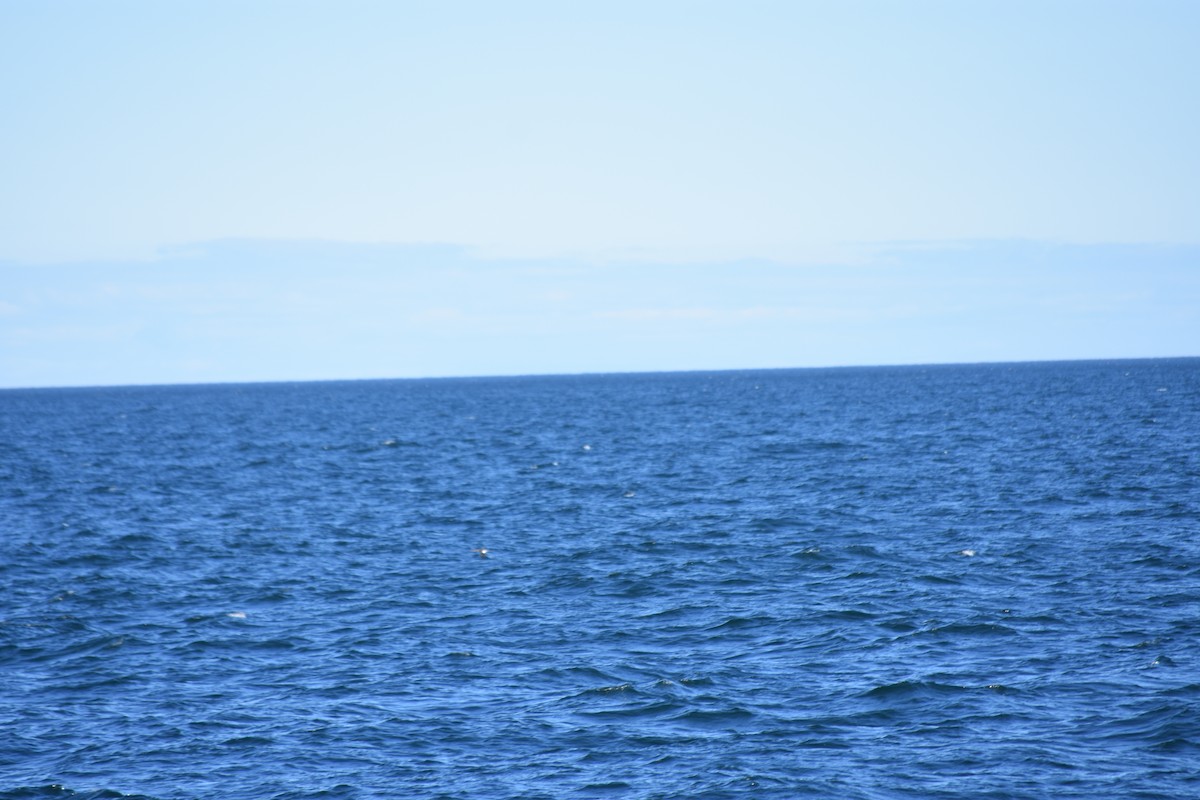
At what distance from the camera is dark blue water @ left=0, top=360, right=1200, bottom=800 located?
1834cm

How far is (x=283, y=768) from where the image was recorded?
60.9 ft

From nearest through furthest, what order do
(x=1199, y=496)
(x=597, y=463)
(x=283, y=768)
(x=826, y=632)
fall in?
(x=283, y=768) < (x=826, y=632) < (x=1199, y=496) < (x=597, y=463)

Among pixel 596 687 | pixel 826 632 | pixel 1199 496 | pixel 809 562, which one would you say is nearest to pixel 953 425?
pixel 1199 496

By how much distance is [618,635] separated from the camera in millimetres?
26672

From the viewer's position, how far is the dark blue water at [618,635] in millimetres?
18344

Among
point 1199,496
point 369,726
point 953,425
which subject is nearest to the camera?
point 369,726

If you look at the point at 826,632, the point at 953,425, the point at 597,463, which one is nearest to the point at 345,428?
the point at 597,463

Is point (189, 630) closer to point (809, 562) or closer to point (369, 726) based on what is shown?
point (369, 726)

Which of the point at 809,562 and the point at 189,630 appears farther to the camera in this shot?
the point at 809,562

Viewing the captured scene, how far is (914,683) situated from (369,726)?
33.9 feet

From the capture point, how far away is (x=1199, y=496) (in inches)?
1759

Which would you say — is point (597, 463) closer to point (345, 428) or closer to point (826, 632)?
point (826, 632)

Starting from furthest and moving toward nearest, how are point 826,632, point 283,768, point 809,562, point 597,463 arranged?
point 597,463 < point 809,562 < point 826,632 < point 283,768

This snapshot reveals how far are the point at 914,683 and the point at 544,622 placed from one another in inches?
380
